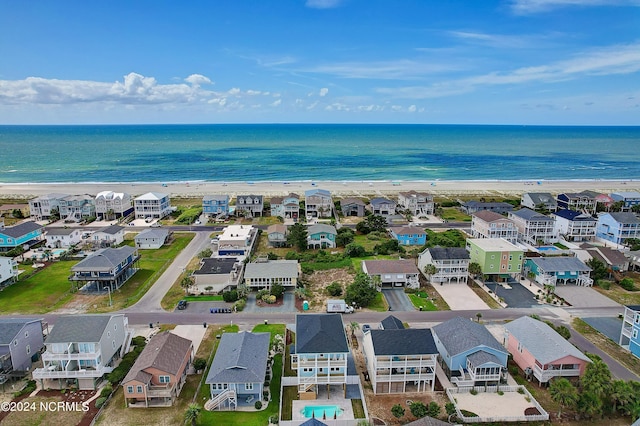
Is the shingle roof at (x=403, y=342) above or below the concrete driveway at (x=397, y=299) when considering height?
above

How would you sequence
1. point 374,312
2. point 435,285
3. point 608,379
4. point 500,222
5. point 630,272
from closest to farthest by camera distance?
1. point 608,379
2. point 374,312
3. point 435,285
4. point 630,272
5. point 500,222

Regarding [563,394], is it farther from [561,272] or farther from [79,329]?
[79,329]

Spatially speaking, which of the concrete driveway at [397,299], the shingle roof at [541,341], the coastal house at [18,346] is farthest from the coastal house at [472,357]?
the coastal house at [18,346]

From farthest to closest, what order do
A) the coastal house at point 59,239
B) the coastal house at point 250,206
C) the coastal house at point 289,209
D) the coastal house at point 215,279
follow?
the coastal house at point 250,206, the coastal house at point 289,209, the coastal house at point 59,239, the coastal house at point 215,279

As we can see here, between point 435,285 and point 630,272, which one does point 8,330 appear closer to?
point 435,285

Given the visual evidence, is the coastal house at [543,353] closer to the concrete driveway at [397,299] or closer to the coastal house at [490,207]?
the concrete driveway at [397,299]

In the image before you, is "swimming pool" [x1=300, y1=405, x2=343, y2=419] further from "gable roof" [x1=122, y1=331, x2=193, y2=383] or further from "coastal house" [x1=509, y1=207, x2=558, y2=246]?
"coastal house" [x1=509, y1=207, x2=558, y2=246]

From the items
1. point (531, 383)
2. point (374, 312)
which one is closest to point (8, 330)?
point (374, 312)
